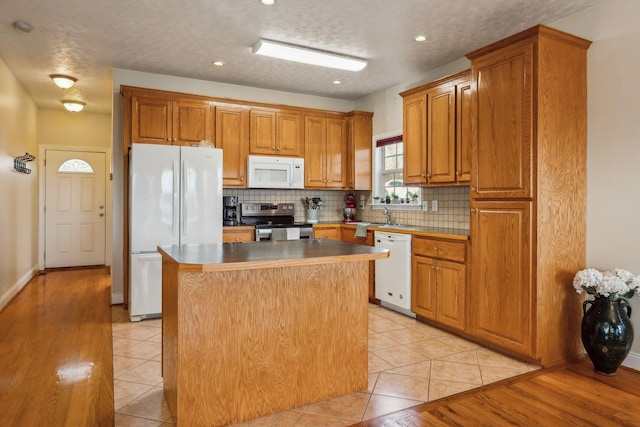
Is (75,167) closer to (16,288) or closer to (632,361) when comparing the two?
(16,288)

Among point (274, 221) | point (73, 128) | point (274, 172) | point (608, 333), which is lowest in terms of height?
point (608, 333)

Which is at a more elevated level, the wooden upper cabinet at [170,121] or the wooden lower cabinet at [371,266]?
the wooden upper cabinet at [170,121]

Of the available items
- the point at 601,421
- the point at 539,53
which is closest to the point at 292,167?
the point at 539,53

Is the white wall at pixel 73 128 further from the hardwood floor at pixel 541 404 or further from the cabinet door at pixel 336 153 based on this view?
the hardwood floor at pixel 541 404

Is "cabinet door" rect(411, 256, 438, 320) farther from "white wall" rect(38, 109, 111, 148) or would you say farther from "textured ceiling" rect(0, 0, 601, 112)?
"white wall" rect(38, 109, 111, 148)

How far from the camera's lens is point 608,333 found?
2.72 meters

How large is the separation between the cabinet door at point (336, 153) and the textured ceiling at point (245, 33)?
0.74 meters

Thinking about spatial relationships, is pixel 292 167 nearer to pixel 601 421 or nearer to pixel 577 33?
pixel 577 33

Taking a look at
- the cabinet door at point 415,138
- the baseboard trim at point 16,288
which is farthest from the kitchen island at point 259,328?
the baseboard trim at point 16,288

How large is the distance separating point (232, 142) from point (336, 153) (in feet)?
4.71

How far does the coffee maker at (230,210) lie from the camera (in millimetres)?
4965

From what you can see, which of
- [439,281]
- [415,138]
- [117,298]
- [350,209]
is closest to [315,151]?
[350,209]

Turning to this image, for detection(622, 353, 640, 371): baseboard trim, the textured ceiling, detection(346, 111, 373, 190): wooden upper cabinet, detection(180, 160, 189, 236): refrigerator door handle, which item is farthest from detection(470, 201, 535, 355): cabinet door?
detection(180, 160, 189, 236): refrigerator door handle

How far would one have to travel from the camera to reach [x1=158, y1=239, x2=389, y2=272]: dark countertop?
6.34 feet
